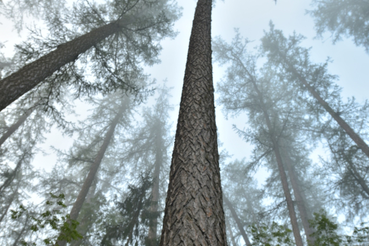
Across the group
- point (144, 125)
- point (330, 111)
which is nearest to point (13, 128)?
point (144, 125)

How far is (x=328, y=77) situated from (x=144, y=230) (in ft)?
50.0

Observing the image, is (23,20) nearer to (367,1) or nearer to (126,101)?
(126,101)

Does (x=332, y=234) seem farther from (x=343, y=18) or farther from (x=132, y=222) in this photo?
(x=343, y=18)

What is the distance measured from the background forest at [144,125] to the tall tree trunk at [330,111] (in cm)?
7

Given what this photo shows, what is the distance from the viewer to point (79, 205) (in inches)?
376

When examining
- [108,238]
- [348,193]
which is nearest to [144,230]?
[108,238]

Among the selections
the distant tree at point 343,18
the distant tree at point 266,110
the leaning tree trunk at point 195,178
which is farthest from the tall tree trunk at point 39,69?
the distant tree at point 343,18

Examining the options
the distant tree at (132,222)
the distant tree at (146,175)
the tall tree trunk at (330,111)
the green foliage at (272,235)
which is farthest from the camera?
the tall tree trunk at (330,111)

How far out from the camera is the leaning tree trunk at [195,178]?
1.30 metres

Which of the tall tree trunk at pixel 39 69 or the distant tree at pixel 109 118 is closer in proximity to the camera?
the tall tree trunk at pixel 39 69

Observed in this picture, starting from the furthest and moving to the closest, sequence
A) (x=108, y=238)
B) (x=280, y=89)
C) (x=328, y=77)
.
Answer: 1. (x=280, y=89)
2. (x=328, y=77)
3. (x=108, y=238)

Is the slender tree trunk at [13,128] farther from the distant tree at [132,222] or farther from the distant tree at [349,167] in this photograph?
the distant tree at [349,167]

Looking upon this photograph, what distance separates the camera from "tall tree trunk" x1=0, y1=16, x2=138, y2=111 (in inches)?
160

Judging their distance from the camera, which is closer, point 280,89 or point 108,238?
point 108,238
